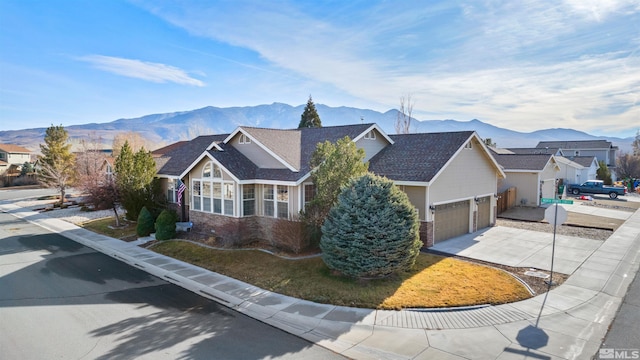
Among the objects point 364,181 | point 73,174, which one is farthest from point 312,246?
point 73,174

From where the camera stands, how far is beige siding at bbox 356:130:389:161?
20125 millimetres

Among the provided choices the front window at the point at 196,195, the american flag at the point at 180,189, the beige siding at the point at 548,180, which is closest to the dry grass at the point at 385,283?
the front window at the point at 196,195

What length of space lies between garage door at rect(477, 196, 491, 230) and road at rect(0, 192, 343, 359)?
16.2 m

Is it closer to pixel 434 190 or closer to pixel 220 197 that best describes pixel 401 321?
pixel 434 190

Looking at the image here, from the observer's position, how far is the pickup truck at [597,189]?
37.8 meters

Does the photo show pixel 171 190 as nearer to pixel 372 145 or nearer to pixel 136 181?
pixel 136 181

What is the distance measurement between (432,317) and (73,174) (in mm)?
42684

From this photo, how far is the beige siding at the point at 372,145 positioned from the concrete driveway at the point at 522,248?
250 inches

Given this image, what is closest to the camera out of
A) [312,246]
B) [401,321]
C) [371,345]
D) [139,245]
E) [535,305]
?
[371,345]

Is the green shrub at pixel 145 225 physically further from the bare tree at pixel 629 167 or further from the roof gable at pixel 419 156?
the bare tree at pixel 629 167

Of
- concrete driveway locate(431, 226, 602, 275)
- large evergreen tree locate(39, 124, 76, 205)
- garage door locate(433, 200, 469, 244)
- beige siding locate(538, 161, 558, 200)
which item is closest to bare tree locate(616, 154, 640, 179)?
beige siding locate(538, 161, 558, 200)

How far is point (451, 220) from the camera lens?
19.0 meters

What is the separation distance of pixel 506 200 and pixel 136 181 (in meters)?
27.1

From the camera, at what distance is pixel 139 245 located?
1869cm
